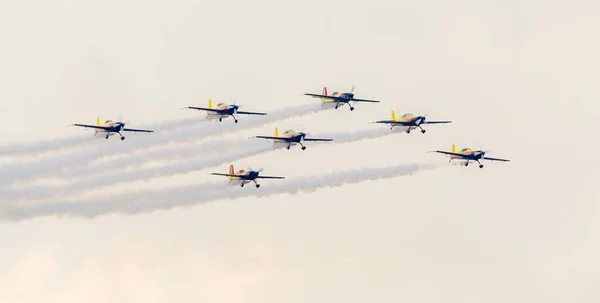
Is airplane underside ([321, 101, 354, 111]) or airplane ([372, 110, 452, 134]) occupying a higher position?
airplane underside ([321, 101, 354, 111])

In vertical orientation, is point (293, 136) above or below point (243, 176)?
above

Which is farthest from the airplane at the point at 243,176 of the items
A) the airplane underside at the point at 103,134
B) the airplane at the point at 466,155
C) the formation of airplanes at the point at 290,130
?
the airplane at the point at 466,155

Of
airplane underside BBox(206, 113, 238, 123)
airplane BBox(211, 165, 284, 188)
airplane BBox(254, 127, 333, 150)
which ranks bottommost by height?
airplane BBox(211, 165, 284, 188)

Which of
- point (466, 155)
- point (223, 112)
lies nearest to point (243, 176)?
point (223, 112)

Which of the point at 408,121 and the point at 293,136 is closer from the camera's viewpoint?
the point at 293,136

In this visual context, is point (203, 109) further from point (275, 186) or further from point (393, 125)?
point (393, 125)

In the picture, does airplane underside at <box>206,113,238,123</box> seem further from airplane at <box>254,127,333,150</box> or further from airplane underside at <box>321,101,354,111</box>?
airplane underside at <box>321,101,354,111</box>

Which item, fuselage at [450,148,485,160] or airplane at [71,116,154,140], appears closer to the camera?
airplane at [71,116,154,140]

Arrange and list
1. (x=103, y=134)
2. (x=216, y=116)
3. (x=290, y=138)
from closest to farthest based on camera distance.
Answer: (x=290, y=138) < (x=103, y=134) < (x=216, y=116)

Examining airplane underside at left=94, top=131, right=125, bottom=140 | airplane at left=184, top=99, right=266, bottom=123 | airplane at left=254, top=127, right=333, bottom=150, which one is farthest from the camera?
airplane at left=184, top=99, right=266, bottom=123

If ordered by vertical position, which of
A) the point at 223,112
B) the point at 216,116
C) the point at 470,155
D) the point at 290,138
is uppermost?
the point at 223,112

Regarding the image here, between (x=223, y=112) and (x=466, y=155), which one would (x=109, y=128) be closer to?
(x=223, y=112)

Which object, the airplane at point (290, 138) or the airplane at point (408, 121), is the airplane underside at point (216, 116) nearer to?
the airplane at point (290, 138)

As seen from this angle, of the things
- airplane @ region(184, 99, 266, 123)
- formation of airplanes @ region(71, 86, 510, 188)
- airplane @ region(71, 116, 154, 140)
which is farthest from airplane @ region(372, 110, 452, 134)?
airplane @ region(71, 116, 154, 140)
